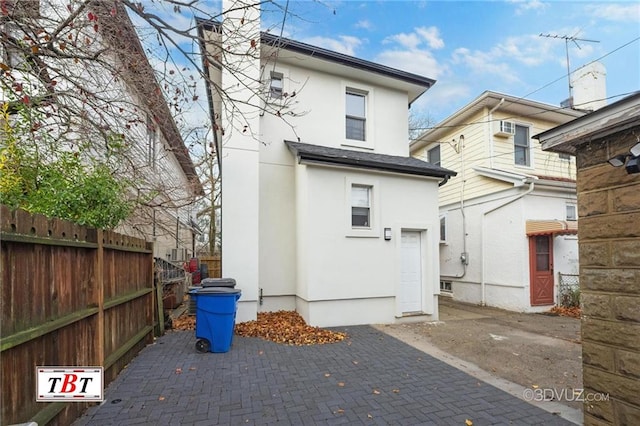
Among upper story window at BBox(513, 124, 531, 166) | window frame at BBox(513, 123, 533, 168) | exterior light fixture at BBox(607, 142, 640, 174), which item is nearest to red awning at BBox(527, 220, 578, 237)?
window frame at BBox(513, 123, 533, 168)

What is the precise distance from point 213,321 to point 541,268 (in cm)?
975

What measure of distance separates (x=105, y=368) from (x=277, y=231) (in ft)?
15.7

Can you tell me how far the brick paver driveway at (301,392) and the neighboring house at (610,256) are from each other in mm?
800

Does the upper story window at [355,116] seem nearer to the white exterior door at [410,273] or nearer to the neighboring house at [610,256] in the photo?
the white exterior door at [410,273]

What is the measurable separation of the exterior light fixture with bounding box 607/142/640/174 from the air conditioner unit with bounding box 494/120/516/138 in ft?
30.0

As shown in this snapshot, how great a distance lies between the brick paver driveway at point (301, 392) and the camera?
3.25m

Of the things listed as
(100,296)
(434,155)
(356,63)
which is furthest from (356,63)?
(100,296)

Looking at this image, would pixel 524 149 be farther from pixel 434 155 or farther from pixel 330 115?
pixel 330 115

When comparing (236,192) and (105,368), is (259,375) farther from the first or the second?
(236,192)

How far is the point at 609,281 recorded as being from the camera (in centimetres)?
284

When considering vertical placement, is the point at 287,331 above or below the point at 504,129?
below

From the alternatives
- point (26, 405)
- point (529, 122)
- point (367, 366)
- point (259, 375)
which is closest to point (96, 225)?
point (26, 405)

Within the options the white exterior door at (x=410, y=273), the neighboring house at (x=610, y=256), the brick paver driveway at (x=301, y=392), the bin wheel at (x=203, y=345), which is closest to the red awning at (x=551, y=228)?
the white exterior door at (x=410, y=273)

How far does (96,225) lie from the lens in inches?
152
